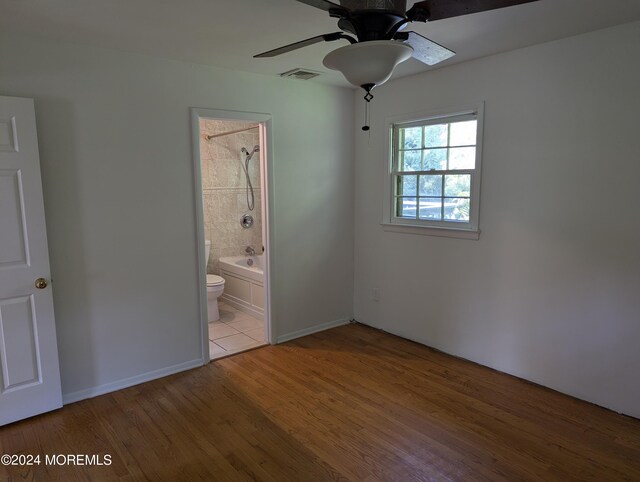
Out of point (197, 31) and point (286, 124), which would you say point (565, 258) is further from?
point (197, 31)

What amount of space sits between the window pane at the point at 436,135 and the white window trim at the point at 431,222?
0.08 meters

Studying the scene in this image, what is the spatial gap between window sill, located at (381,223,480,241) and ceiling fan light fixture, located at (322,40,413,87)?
211cm

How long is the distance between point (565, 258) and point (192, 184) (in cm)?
278

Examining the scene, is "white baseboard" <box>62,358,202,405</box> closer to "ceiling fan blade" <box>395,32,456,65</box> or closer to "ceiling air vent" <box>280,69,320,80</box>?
"ceiling air vent" <box>280,69,320,80</box>

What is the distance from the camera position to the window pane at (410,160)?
12.9 feet

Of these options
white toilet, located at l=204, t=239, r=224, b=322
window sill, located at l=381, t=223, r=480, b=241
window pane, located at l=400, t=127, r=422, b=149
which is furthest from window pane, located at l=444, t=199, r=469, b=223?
white toilet, located at l=204, t=239, r=224, b=322

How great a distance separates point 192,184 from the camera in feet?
11.2

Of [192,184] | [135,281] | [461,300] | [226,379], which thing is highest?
[192,184]

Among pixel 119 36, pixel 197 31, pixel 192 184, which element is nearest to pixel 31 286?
pixel 192 184

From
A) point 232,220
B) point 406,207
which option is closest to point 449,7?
point 406,207

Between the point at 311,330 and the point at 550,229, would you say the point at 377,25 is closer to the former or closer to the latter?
the point at 550,229

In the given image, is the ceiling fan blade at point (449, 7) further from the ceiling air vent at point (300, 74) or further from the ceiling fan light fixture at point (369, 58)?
the ceiling air vent at point (300, 74)

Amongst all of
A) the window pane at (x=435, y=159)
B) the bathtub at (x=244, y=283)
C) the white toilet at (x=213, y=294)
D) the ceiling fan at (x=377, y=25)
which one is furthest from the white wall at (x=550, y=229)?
the white toilet at (x=213, y=294)

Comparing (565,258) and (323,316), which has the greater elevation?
(565,258)
